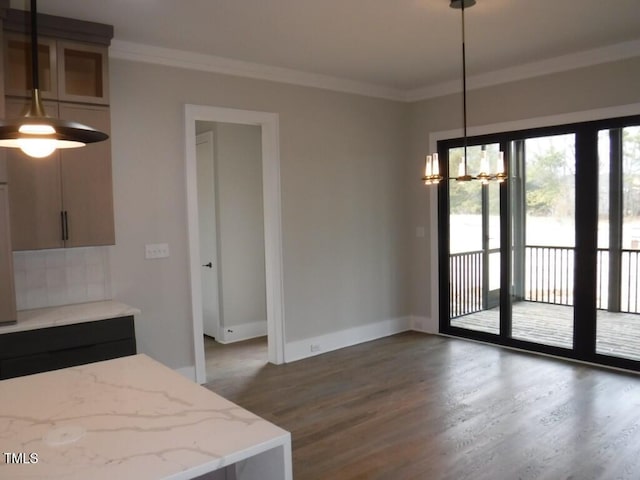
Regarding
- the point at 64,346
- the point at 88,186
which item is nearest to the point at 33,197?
the point at 88,186

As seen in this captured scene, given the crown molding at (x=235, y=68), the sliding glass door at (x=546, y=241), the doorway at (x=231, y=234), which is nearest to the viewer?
the crown molding at (x=235, y=68)

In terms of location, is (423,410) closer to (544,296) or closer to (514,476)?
(514,476)

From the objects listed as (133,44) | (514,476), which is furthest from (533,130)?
(133,44)

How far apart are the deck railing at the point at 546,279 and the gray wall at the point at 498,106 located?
0.32 m

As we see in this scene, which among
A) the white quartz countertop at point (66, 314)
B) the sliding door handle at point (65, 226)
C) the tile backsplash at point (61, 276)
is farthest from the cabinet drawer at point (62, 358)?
the sliding door handle at point (65, 226)

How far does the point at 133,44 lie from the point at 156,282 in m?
1.91

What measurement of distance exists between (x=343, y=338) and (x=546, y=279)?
2185mm

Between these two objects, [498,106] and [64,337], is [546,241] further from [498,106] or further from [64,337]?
[64,337]

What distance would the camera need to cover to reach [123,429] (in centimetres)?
144

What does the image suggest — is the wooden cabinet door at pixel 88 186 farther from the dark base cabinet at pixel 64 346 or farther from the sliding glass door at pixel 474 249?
the sliding glass door at pixel 474 249

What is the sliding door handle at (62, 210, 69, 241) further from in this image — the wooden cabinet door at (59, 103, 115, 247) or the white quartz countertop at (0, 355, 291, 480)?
the white quartz countertop at (0, 355, 291, 480)

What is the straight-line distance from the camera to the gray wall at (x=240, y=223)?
5.93 metres

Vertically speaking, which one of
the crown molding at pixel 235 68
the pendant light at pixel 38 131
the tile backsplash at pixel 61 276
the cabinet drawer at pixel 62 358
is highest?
the crown molding at pixel 235 68

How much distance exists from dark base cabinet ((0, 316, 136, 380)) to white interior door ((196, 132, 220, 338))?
8.19ft
